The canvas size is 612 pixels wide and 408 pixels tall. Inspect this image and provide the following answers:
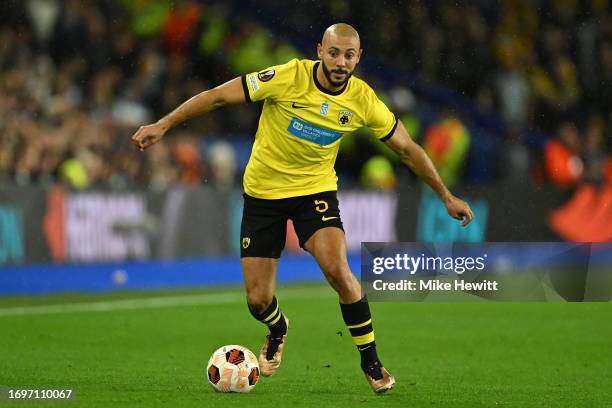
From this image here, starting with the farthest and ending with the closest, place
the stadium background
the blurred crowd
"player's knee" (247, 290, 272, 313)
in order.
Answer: the blurred crowd, the stadium background, "player's knee" (247, 290, 272, 313)

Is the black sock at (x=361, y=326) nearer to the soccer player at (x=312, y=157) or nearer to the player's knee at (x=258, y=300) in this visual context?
the soccer player at (x=312, y=157)

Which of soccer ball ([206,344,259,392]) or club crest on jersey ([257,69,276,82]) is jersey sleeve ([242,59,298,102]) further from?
soccer ball ([206,344,259,392])

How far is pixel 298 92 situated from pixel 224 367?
1739 mm

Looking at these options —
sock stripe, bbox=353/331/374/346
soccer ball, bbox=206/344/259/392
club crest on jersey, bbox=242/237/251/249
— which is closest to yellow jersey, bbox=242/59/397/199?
club crest on jersey, bbox=242/237/251/249

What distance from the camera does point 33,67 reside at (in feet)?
57.8

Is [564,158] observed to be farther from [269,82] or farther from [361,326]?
[269,82]

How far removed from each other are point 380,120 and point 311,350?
3206mm

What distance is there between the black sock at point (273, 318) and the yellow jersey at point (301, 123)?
831mm

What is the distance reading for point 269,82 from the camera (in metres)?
8.00

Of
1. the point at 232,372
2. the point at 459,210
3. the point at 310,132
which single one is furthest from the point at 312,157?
the point at 232,372

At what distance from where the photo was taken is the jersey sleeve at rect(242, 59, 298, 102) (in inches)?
312

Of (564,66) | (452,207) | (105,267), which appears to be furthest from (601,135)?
(452,207)

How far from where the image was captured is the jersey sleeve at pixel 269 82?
7.93 m

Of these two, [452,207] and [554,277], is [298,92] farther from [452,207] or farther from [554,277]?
[554,277]
